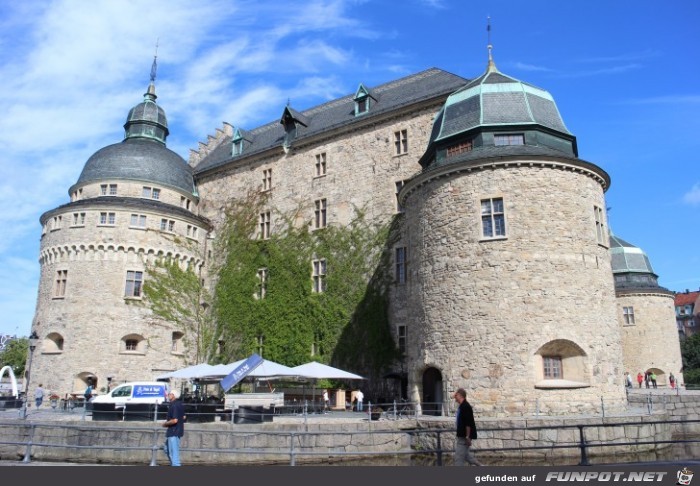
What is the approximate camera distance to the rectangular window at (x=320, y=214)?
30.9 metres

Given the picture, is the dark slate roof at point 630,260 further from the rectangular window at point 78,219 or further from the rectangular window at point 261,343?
the rectangular window at point 78,219

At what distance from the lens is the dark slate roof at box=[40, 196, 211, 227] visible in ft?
105

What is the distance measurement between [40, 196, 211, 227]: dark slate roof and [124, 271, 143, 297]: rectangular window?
12.9ft

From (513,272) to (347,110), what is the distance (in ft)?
59.9

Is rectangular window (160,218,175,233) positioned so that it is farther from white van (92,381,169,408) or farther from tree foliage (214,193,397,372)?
white van (92,381,169,408)

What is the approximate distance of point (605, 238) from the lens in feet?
68.2

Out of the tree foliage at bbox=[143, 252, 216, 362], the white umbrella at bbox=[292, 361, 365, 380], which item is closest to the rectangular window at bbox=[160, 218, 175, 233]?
the tree foliage at bbox=[143, 252, 216, 362]

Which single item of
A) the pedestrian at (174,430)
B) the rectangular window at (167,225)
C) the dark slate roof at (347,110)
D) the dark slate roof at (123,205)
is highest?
the dark slate roof at (347,110)

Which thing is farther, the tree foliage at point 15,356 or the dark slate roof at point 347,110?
the tree foliage at point 15,356

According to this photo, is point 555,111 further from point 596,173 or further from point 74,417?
point 74,417

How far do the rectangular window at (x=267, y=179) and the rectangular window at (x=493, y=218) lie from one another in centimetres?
1772

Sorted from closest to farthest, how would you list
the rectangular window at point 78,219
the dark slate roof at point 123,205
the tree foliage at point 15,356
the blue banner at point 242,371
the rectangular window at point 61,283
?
the blue banner at point 242,371 → the rectangular window at point 61,283 → the rectangular window at point 78,219 → the dark slate roof at point 123,205 → the tree foliage at point 15,356

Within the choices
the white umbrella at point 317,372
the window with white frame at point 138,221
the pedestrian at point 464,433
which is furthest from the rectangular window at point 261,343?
the pedestrian at point 464,433

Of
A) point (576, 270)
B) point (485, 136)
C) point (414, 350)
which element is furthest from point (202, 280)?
point (576, 270)
